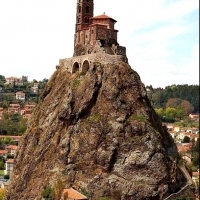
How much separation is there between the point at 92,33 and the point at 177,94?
400 ft

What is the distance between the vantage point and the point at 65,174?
47.8 meters

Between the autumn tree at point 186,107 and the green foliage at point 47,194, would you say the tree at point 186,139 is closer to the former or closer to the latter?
the autumn tree at point 186,107

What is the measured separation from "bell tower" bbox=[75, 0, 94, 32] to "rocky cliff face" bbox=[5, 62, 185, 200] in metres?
8.10

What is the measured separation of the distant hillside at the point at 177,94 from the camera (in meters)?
166

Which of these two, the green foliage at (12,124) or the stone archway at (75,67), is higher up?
the stone archway at (75,67)

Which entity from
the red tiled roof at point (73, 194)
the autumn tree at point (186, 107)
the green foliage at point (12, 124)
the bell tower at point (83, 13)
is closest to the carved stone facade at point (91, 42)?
the bell tower at point (83, 13)

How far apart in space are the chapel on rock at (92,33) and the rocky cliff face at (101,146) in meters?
3.62

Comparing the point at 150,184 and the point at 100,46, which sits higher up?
the point at 100,46

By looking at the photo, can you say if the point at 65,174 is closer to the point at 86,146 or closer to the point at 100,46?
the point at 86,146

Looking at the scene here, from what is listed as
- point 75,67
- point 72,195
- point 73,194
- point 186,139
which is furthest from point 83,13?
point 186,139

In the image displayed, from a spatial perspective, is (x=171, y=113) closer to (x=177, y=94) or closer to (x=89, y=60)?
(x=177, y=94)

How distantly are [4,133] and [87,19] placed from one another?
46.5m

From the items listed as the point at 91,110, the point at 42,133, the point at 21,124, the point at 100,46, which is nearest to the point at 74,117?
the point at 91,110

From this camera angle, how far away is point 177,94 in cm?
17362
